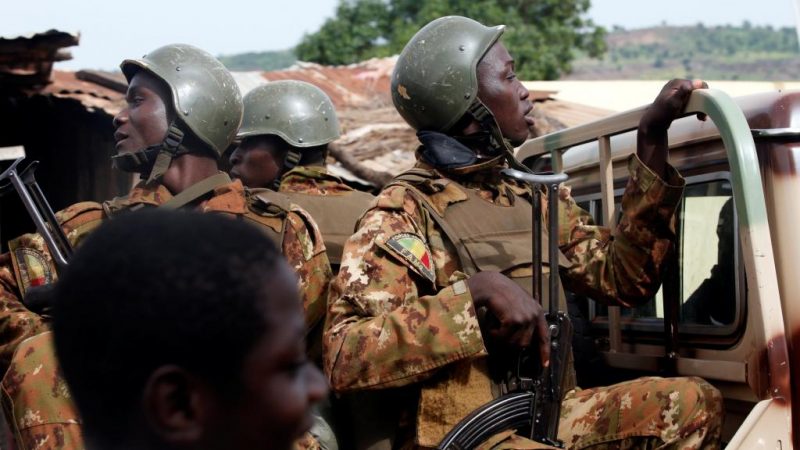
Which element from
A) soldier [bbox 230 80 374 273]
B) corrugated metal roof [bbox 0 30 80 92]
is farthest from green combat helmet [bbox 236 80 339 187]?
corrugated metal roof [bbox 0 30 80 92]

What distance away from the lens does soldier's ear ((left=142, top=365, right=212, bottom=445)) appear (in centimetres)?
134

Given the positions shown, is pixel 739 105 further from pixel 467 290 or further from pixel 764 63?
pixel 764 63

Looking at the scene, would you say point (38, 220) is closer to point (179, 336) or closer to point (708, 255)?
point (708, 255)

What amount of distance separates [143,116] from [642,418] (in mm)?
1831

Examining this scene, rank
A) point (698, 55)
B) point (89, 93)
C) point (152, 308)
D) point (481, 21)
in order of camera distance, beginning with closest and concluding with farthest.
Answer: point (152, 308) < point (89, 93) < point (481, 21) < point (698, 55)

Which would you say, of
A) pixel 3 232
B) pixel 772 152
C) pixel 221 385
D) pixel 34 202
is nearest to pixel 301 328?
pixel 221 385

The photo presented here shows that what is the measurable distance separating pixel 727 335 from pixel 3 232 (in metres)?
A: 8.87

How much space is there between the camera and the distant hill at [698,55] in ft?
200

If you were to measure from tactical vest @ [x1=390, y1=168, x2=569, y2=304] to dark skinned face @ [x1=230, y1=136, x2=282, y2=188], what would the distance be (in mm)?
1963

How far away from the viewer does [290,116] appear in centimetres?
535

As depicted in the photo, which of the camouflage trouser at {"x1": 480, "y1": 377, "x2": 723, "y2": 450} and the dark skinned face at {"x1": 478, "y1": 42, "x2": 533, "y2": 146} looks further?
the dark skinned face at {"x1": 478, "y1": 42, "x2": 533, "y2": 146}

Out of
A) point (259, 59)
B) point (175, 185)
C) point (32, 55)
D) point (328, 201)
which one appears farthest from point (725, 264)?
point (259, 59)

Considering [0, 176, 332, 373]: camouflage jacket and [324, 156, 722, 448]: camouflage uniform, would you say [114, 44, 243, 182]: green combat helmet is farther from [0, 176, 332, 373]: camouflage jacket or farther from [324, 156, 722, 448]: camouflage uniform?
[324, 156, 722, 448]: camouflage uniform

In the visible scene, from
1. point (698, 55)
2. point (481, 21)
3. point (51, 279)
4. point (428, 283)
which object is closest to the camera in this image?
point (428, 283)
